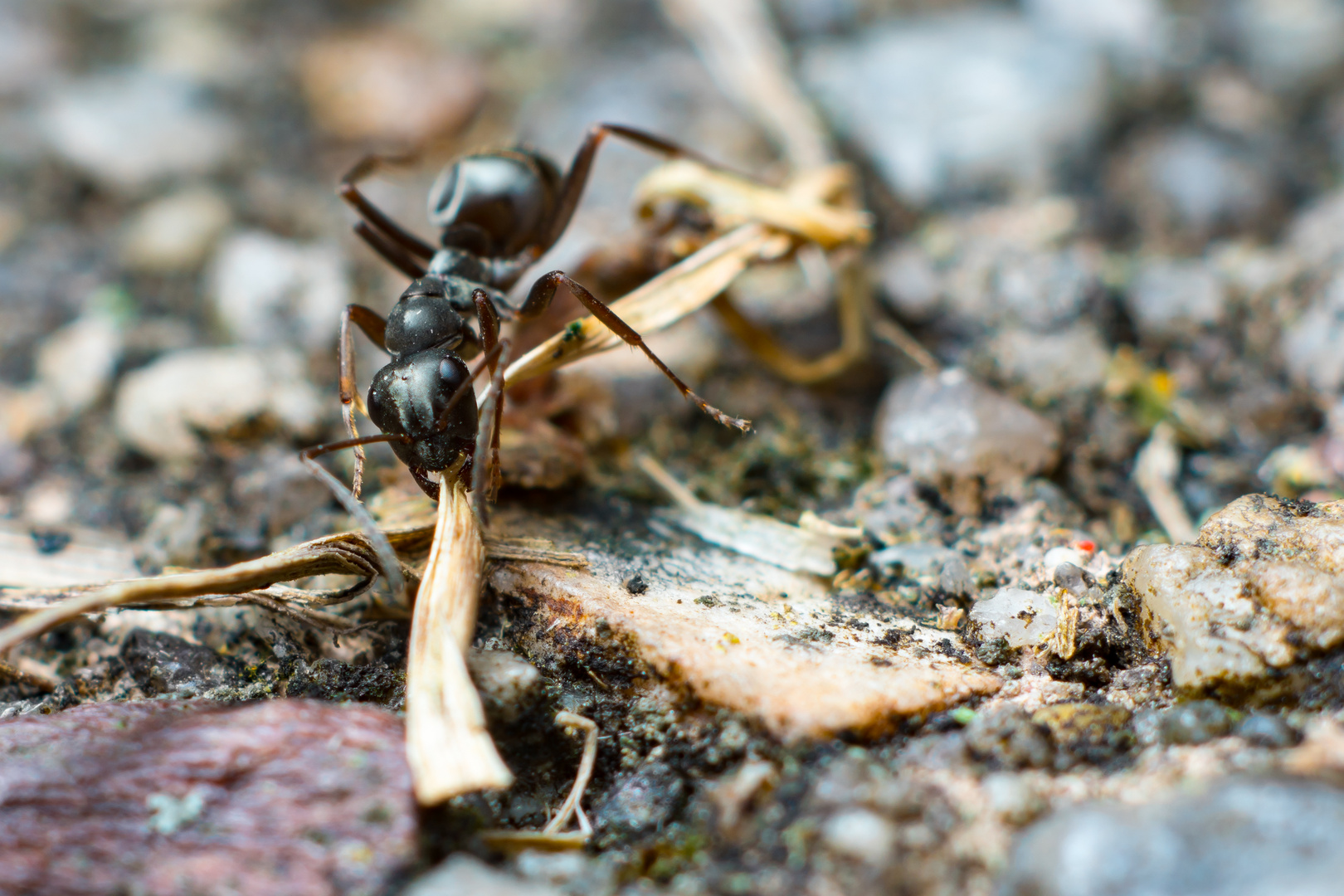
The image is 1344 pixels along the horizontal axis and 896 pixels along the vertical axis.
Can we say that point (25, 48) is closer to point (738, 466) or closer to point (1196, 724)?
point (738, 466)

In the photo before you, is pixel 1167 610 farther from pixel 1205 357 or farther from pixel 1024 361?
pixel 1205 357

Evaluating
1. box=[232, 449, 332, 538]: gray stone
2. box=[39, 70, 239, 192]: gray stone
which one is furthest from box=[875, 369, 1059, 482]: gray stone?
box=[39, 70, 239, 192]: gray stone

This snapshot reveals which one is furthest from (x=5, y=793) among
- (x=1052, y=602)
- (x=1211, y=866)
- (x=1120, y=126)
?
(x=1120, y=126)

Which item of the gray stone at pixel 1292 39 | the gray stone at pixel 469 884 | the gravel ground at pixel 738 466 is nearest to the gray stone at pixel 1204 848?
the gravel ground at pixel 738 466

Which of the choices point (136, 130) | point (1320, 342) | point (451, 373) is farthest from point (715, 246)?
point (136, 130)

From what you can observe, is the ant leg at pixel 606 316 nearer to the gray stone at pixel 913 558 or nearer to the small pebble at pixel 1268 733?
the gray stone at pixel 913 558

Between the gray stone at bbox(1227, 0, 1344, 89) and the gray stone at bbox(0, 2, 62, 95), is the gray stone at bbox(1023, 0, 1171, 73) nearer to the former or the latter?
the gray stone at bbox(1227, 0, 1344, 89)
